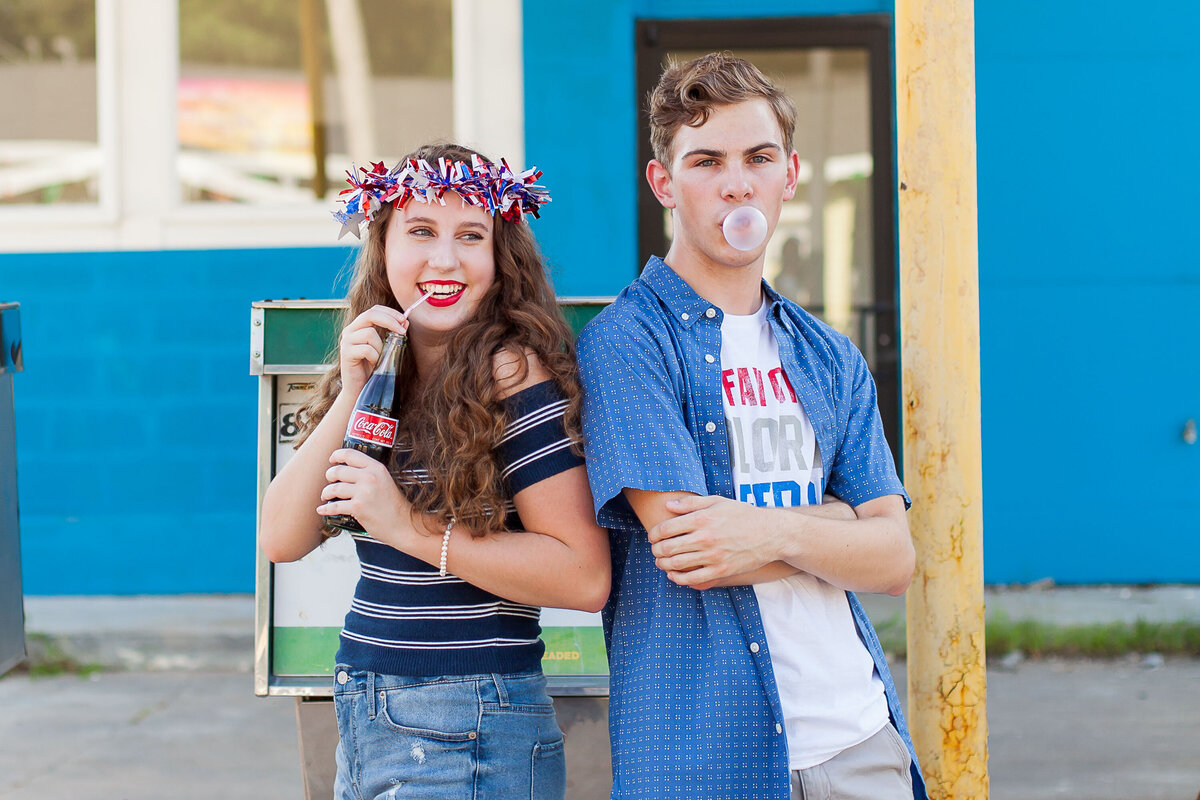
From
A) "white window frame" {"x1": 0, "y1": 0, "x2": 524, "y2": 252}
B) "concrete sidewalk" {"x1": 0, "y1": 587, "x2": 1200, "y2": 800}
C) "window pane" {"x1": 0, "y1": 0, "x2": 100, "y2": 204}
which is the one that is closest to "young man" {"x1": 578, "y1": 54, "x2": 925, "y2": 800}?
"concrete sidewalk" {"x1": 0, "y1": 587, "x2": 1200, "y2": 800}

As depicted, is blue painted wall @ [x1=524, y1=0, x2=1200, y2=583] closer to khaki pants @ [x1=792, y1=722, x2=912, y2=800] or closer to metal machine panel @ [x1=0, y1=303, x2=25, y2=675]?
metal machine panel @ [x1=0, y1=303, x2=25, y2=675]

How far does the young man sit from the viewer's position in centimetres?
180

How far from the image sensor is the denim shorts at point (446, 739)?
5.95ft

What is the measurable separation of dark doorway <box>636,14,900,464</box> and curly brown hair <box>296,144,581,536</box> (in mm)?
3975

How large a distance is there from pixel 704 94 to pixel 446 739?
1167 mm

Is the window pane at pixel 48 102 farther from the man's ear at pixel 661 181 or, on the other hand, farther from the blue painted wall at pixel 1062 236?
the man's ear at pixel 661 181

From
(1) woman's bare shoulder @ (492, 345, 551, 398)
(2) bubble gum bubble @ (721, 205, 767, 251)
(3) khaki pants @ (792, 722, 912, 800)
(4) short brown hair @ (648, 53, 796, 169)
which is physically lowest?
(3) khaki pants @ (792, 722, 912, 800)

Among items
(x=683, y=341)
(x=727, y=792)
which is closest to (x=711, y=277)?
(x=683, y=341)

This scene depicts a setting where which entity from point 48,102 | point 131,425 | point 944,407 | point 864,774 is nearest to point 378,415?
point 864,774

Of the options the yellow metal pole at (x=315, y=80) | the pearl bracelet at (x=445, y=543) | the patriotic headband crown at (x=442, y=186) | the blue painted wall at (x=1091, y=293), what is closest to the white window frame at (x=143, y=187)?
the yellow metal pole at (x=315, y=80)

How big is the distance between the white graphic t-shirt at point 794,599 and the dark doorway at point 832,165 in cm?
408

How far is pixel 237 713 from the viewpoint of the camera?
478 cm

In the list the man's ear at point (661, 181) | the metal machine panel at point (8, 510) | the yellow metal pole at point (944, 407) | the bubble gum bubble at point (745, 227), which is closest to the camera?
the bubble gum bubble at point (745, 227)

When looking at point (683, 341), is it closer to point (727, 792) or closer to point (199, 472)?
point (727, 792)
